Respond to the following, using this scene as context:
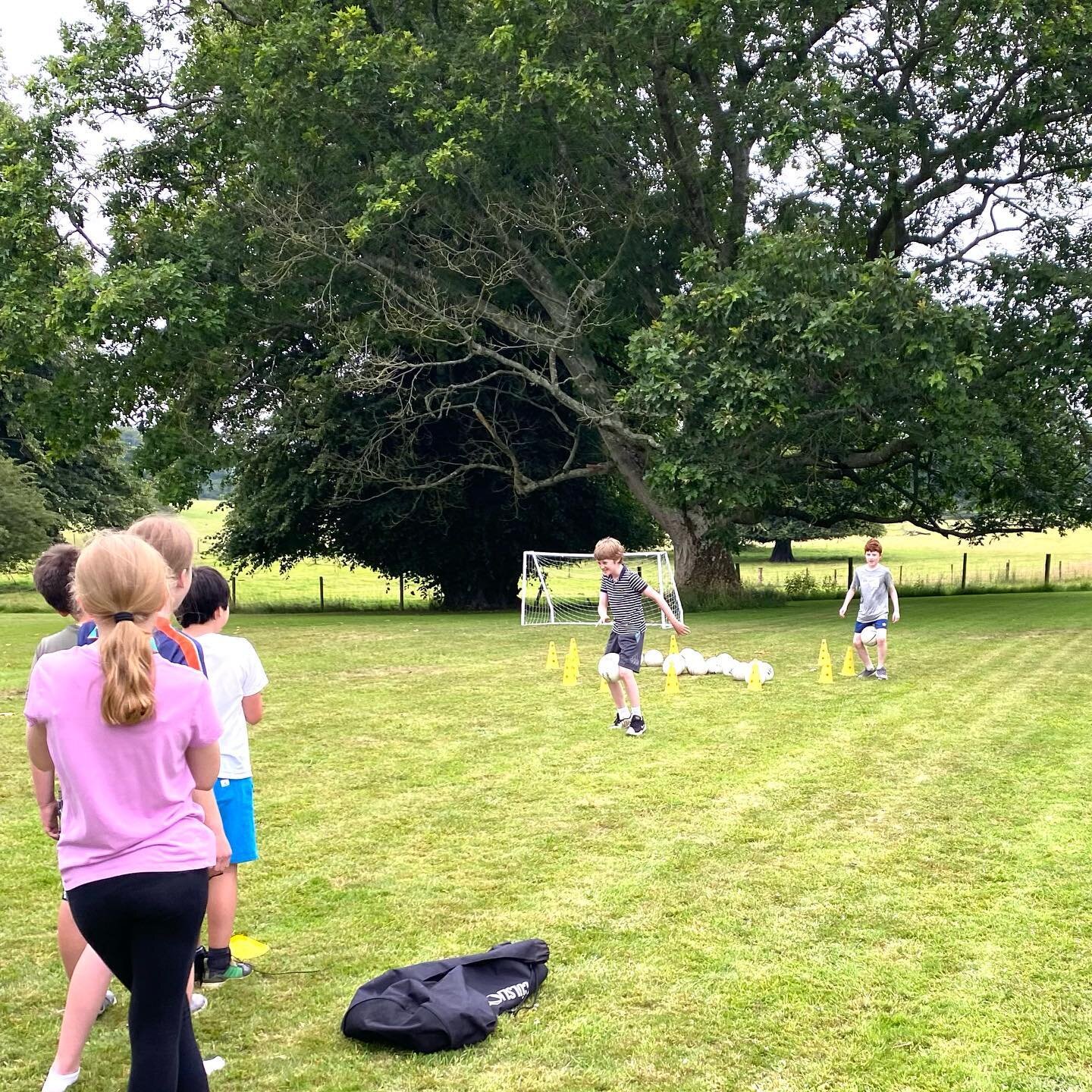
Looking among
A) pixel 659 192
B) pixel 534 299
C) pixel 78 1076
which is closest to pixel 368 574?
pixel 534 299

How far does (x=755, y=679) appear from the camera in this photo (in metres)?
12.2

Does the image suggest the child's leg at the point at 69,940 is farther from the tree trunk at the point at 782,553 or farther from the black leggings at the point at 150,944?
the tree trunk at the point at 782,553

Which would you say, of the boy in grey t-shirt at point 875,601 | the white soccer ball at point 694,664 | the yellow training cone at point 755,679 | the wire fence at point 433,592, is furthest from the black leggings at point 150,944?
the wire fence at point 433,592

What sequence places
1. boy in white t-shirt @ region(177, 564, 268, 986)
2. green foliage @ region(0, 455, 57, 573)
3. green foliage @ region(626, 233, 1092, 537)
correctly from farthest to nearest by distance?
green foliage @ region(0, 455, 57, 573) < green foliage @ region(626, 233, 1092, 537) < boy in white t-shirt @ region(177, 564, 268, 986)

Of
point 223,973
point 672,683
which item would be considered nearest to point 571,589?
point 672,683

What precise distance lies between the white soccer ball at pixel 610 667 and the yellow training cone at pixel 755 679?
103 inches

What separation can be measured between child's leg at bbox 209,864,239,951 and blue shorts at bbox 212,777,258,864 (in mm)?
91

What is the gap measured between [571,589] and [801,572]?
2190cm

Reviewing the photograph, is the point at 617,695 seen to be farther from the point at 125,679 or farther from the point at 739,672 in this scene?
the point at 125,679

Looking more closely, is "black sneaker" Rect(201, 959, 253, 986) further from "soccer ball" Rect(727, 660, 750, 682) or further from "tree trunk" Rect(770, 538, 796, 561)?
"tree trunk" Rect(770, 538, 796, 561)

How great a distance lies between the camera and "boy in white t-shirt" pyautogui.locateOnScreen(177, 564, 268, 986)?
173 inches

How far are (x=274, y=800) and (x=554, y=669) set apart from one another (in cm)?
686

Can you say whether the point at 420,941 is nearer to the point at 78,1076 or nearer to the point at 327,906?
the point at 327,906

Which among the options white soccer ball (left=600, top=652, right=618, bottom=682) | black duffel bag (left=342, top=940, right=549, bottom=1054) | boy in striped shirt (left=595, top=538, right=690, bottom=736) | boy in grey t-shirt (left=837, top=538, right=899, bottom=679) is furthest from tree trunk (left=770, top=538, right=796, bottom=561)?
black duffel bag (left=342, top=940, right=549, bottom=1054)
